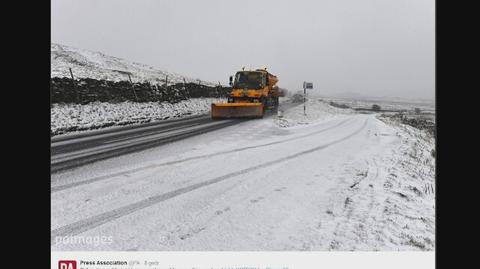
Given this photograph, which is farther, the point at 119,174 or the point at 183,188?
the point at 119,174

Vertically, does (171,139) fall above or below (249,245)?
above

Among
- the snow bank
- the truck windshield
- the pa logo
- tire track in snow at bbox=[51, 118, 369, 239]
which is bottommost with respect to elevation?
the pa logo

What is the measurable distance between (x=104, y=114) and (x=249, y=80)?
778 centimetres

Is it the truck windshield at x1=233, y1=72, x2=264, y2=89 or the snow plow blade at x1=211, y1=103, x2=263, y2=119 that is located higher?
the truck windshield at x1=233, y1=72, x2=264, y2=89

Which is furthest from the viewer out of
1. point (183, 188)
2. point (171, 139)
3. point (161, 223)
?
point (171, 139)

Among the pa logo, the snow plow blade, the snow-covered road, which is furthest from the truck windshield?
the pa logo

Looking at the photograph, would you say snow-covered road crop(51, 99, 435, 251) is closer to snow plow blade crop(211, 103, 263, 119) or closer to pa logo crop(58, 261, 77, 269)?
pa logo crop(58, 261, 77, 269)

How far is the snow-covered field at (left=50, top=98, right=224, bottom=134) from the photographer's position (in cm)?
1068

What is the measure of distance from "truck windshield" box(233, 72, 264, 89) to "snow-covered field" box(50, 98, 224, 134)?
10.9ft

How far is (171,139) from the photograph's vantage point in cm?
816
